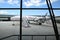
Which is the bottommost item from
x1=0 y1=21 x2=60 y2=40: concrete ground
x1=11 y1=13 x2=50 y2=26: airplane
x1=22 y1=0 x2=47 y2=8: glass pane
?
x1=0 y1=21 x2=60 y2=40: concrete ground

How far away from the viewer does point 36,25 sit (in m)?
5.55

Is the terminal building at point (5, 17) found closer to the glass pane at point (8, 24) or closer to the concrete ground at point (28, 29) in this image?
the glass pane at point (8, 24)

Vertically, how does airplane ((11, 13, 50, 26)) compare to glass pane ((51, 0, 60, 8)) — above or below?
below

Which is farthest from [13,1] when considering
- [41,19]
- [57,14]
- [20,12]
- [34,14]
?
[57,14]

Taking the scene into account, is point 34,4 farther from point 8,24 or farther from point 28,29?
point 8,24

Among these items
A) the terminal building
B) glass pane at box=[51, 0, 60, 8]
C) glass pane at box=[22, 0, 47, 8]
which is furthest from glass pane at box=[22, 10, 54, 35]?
the terminal building

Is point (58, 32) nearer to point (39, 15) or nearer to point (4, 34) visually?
point (39, 15)

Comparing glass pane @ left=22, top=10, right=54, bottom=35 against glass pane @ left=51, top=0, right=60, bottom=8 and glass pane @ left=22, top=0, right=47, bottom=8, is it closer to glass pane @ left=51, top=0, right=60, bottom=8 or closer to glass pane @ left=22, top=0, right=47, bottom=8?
glass pane @ left=22, top=0, right=47, bottom=8

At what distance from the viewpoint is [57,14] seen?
547 centimetres

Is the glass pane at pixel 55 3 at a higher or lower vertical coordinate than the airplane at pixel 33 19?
higher

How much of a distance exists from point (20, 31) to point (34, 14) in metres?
0.87

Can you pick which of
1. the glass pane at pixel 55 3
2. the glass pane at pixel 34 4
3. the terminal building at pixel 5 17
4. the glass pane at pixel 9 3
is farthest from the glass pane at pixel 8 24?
the glass pane at pixel 55 3

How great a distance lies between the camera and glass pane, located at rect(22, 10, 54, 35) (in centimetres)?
546

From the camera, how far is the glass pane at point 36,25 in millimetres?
5462
